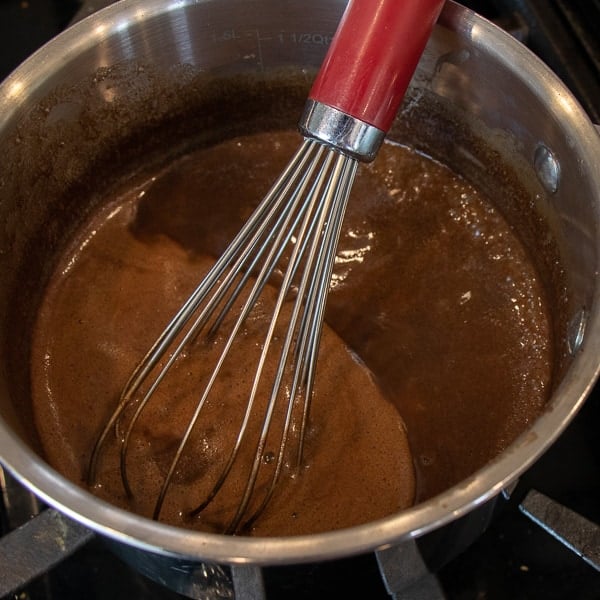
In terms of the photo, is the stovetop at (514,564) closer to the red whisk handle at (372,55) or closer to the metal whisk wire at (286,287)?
the metal whisk wire at (286,287)

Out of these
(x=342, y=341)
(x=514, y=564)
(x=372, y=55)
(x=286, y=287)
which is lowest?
(x=514, y=564)

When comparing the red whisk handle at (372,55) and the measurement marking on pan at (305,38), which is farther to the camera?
the measurement marking on pan at (305,38)

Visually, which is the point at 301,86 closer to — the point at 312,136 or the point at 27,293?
the point at 312,136

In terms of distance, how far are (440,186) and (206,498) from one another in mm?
455

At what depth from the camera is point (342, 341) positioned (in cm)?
80

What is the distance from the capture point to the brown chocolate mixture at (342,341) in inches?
28.2

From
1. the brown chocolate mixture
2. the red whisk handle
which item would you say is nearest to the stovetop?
the brown chocolate mixture

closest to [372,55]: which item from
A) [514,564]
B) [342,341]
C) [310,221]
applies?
[310,221]

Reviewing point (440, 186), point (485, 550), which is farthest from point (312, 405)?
point (440, 186)

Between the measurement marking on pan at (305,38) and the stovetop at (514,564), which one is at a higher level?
the measurement marking on pan at (305,38)

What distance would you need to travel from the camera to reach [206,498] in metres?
0.70

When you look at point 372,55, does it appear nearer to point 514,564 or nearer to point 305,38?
point 305,38

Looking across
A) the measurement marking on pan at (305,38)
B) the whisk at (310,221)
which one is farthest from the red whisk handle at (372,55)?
the measurement marking on pan at (305,38)

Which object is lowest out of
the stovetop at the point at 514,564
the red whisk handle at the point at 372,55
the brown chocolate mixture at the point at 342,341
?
the stovetop at the point at 514,564
